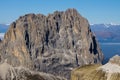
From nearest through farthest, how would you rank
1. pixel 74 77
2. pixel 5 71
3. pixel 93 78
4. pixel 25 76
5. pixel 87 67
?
pixel 93 78 < pixel 74 77 < pixel 87 67 < pixel 5 71 < pixel 25 76

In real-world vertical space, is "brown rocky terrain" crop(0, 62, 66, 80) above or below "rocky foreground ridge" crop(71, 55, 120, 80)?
below

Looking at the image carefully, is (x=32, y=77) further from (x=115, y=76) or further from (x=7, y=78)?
(x=115, y=76)

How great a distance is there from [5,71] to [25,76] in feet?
31.6

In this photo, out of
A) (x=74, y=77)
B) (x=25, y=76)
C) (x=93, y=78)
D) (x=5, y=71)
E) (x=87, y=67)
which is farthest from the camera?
(x=25, y=76)

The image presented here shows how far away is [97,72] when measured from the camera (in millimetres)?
21547

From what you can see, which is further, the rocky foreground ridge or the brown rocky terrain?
the brown rocky terrain

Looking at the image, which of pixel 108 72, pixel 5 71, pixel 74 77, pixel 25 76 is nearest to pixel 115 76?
pixel 108 72

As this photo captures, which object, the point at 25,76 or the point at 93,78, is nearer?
the point at 93,78

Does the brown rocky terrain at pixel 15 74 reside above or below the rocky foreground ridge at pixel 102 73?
below

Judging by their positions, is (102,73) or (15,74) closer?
(102,73)

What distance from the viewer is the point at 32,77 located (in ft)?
323

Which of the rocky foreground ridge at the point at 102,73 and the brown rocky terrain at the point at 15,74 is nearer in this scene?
the rocky foreground ridge at the point at 102,73

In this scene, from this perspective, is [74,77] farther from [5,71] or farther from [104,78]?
[5,71]

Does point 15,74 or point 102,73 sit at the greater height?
point 102,73
